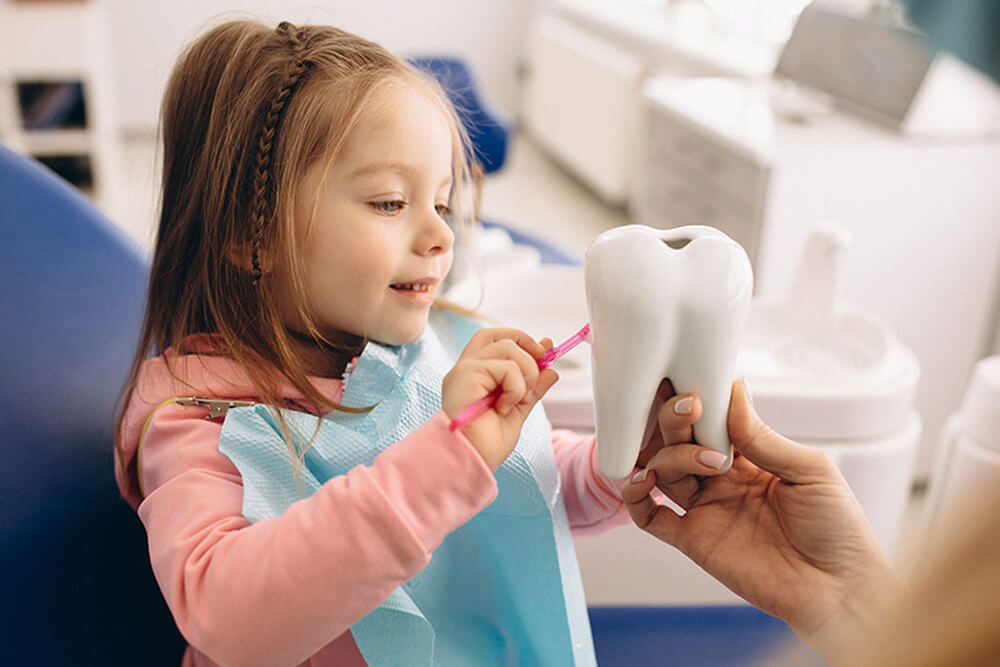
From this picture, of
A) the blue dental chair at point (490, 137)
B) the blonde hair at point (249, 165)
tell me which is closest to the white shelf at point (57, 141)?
the blue dental chair at point (490, 137)

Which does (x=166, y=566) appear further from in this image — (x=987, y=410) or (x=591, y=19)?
(x=591, y=19)

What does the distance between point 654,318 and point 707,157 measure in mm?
1539

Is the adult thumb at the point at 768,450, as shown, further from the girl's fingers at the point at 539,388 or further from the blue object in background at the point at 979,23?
the blue object in background at the point at 979,23

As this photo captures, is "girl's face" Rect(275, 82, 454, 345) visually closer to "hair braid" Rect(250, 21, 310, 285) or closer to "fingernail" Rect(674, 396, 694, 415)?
"hair braid" Rect(250, 21, 310, 285)

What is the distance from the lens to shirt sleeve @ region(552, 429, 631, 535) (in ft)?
2.35

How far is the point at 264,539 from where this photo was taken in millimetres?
525

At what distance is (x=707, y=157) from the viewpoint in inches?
76.7

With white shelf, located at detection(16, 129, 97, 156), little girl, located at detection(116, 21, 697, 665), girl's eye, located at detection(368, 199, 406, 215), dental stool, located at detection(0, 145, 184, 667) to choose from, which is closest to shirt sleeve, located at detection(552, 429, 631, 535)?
little girl, located at detection(116, 21, 697, 665)

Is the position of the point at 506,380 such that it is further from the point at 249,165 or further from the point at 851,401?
the point at 851,401

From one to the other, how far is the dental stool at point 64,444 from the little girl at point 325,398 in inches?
2.1

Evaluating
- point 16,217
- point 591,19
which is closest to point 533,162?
point 591,19

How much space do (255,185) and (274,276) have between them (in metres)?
0.07

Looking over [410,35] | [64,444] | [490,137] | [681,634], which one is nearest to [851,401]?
[681,634]

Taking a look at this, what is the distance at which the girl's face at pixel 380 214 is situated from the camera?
2.08ft
